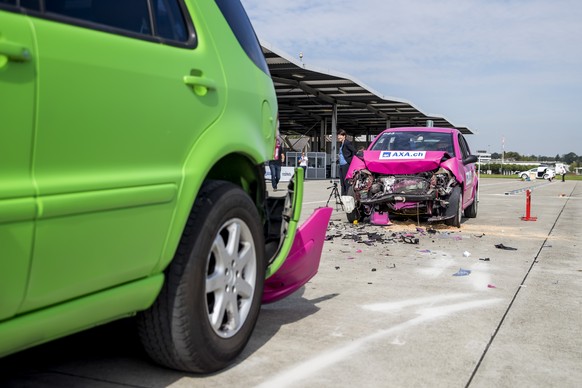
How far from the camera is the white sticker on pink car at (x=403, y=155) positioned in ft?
30.5

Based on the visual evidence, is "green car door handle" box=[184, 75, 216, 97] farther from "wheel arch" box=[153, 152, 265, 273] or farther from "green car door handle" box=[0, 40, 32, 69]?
"green car door handle" box=[0, 40, 32, 69]

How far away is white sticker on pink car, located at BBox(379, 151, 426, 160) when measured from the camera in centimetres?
929

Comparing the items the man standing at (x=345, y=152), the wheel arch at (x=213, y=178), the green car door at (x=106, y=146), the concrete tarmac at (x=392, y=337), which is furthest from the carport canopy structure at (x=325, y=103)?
the green car door at (x=106, y=146)

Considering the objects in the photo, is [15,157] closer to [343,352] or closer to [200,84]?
[200,84]

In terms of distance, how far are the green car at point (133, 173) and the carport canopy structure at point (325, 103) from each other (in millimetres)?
17033

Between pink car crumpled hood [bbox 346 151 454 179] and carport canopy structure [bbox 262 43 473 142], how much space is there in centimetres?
1027

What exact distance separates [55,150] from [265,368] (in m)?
1.65

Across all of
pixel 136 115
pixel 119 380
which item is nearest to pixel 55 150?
pixel 136 115

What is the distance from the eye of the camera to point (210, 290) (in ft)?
9.20

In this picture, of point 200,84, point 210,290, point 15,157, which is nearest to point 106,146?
point 15,157

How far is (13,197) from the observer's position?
5.86 feet

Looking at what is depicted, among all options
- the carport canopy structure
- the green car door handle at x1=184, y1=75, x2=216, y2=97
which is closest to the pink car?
the green car door handle at x1=184, y1=75, x2=216, y2=97

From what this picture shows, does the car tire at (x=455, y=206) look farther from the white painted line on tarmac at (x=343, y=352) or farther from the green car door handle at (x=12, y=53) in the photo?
the green car door handle at (x=12, y=53)

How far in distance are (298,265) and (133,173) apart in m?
1.75
